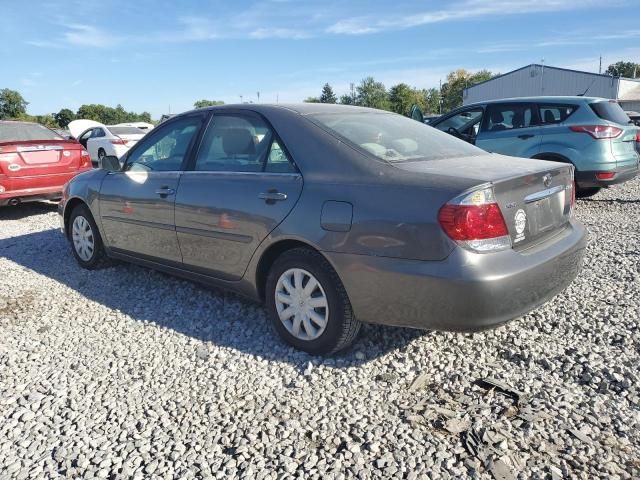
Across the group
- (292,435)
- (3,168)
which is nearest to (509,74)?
(3,168)

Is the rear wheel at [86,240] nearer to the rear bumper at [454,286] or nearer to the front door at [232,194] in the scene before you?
the front door at [232,194]

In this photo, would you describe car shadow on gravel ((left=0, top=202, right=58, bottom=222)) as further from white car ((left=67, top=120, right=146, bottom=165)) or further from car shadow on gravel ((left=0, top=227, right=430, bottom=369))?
white car ((left=67, top=120, right=146, bottom=165))

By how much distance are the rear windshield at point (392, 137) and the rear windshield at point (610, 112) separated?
4576 mm

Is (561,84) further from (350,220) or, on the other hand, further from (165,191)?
(350,220)

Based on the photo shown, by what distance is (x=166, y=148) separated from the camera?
4355mm

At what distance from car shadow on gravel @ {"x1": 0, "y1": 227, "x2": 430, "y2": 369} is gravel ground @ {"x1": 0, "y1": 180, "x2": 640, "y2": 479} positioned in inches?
0.7

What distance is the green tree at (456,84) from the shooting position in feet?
283

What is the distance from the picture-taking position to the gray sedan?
268 cm

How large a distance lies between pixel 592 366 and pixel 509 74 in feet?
175

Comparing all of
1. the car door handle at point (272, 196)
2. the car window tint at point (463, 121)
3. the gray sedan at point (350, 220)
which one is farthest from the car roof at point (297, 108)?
the car window tint at point (463, 121)

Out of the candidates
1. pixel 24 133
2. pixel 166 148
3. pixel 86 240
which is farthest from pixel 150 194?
pixel 24 133

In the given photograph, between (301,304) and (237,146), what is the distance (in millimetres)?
1282

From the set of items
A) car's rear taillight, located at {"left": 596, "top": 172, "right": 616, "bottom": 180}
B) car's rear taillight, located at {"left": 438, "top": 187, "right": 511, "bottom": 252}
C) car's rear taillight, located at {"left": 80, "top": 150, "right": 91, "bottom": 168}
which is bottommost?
car's rear taillight, located at {"left": 596, "top": 172, "right": 616, "bottom": 180}

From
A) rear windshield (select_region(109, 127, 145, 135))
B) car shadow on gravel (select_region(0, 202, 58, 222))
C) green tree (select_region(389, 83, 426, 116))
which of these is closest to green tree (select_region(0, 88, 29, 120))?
green tree (select_region(389, 83, 426, 116))
